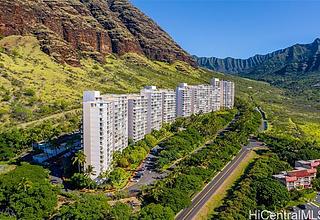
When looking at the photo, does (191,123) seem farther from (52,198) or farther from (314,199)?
(52,198)

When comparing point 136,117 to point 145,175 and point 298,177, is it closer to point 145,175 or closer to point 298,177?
point 145,175

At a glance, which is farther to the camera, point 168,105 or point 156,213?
point 168,105

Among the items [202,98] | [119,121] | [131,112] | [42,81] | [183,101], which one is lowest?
[119,121]

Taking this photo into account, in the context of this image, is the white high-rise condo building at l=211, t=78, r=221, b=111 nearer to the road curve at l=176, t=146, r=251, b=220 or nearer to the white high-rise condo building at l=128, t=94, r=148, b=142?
the white high-rise condo building at l=128, t=94, r=148, b=142

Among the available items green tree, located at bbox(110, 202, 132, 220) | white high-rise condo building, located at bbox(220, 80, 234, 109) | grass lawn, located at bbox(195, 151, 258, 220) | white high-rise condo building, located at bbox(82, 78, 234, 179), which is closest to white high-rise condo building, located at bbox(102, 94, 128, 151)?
white high-rise condo building, located at bbox(82, 78, 234, 179)

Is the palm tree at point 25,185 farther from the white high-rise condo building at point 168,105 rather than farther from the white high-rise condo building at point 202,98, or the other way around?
the white high-rise condo building at point 202,98

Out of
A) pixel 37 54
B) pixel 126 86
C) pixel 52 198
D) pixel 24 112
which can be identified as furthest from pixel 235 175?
pixel 37 54

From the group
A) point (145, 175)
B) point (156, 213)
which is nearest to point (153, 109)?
point (145, 175)

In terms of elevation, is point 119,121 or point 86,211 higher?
point 119,121
